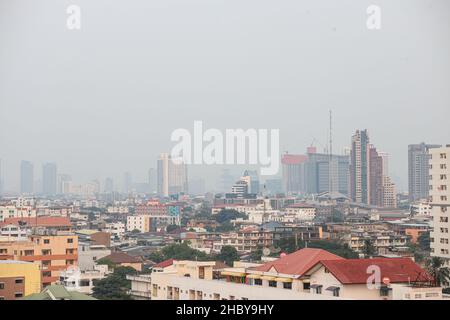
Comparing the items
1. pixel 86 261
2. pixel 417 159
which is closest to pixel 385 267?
pixel 86 261

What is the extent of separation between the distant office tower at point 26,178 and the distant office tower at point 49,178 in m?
0.37

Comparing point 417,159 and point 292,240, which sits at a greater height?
point 417,159

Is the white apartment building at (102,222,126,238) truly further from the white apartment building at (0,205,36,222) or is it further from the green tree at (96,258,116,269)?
the green tree at (96,258,116,269)

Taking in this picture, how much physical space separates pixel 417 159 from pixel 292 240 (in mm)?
3363

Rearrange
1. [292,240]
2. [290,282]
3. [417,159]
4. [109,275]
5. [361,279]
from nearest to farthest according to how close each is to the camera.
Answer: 1. [361,279]
2. [290,282]
3. [109,275]
4. [292,240]
5. [417,159]

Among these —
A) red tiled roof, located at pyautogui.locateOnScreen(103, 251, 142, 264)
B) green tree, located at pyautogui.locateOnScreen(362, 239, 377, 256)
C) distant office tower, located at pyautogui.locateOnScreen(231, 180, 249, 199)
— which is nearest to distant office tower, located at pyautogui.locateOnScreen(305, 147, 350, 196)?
distant office tower, located at pyautogui.locateOnScreen(231, 180, 249, 199)

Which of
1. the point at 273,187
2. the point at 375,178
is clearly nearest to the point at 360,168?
the point at 375,178

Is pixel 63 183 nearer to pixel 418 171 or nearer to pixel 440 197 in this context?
pixel 418 171

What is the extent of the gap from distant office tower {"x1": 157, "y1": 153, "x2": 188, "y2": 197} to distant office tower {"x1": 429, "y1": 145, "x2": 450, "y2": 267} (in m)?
5.45

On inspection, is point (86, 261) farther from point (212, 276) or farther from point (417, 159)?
point (417, 159)

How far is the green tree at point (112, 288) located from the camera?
628 centimetres
